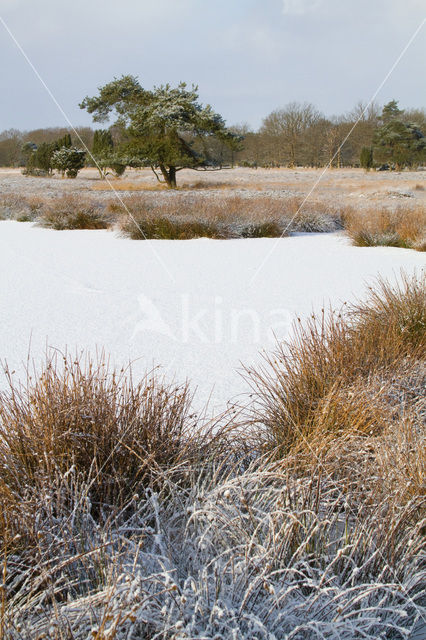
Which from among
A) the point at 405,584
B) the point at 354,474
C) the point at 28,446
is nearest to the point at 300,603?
the point at 405,584

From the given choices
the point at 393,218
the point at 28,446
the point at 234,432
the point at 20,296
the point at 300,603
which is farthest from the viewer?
the point at 393,218

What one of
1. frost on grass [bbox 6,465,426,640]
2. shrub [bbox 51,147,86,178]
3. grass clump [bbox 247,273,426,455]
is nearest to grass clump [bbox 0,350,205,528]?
frost on grass [bbox 6,465,426,640]

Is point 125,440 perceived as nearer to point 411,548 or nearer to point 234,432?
point 234,432

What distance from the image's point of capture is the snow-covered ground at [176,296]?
321cm

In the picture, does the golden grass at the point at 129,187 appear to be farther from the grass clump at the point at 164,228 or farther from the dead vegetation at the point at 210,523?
the dead vegetation at the point at 210,523

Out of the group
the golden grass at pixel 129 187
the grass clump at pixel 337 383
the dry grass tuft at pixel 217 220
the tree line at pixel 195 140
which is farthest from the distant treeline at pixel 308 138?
the grass clump at pixel 337 383

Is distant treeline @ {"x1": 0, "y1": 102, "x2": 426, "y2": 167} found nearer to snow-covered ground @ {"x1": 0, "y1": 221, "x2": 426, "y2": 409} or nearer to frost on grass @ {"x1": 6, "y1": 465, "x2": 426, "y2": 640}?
snow-covered ground @ {"x1": 0, "y1": 221, "x2": 426, "y2": 409}

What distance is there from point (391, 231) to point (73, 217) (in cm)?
611

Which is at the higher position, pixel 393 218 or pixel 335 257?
pixel 393 218

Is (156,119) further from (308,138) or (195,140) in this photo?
(308,138)

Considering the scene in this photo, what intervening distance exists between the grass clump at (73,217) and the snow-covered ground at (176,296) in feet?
6.01

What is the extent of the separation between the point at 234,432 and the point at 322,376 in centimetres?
48

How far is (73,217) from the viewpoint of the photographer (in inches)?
402

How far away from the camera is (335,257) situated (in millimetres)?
7070
